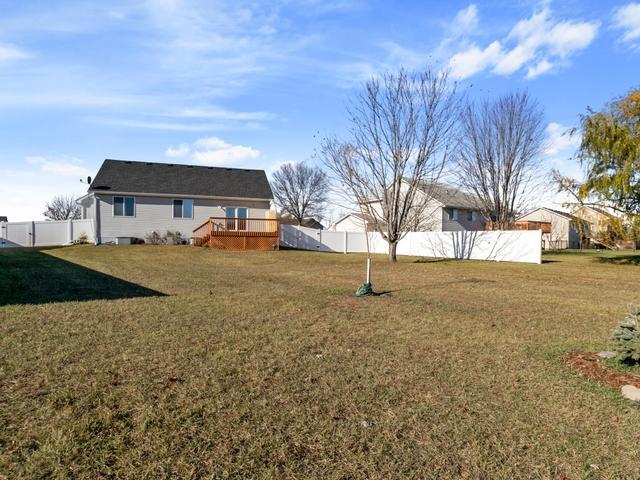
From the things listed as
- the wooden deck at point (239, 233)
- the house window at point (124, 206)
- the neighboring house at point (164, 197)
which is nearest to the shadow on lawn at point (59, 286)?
the wooden deck at point (239, 233)

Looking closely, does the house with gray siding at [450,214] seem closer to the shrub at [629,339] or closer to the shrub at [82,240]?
the shrub at [82,240]

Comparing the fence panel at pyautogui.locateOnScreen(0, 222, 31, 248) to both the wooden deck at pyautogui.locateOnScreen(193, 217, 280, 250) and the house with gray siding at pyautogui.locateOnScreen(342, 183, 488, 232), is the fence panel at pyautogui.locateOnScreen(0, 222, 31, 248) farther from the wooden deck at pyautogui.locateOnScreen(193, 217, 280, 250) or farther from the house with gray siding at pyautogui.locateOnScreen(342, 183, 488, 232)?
the house with gray siding at pyautogui.locateOnScreen(342, 183, 488, 232)

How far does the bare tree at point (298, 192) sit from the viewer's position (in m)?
55.2

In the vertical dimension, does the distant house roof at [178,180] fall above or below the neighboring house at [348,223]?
above

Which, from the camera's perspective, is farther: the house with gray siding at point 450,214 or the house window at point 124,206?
the house with gray siding at point 450,214

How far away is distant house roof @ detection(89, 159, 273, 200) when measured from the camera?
24.9m

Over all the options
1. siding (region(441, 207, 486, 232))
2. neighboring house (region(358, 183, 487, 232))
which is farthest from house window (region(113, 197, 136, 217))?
siding (region(441, 207, 486, 232))

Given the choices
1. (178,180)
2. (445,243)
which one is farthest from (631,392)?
(178,180)

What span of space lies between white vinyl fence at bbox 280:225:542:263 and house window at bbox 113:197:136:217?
964cm

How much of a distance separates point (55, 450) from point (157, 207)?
80.8 feet

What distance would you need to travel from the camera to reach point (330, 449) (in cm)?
267

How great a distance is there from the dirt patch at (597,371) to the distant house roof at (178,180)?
2409 centimetres

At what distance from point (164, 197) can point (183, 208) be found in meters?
1.32

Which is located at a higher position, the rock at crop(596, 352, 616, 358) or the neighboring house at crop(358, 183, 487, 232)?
the neighboring house at crop(358, 183, 487, 232)
